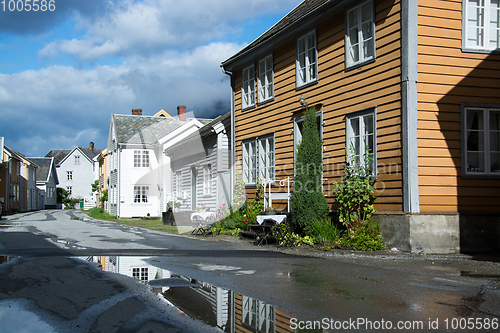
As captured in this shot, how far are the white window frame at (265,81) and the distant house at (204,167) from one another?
298 cm

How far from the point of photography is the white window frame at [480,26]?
10.8 meters

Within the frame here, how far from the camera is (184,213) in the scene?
22750 mm

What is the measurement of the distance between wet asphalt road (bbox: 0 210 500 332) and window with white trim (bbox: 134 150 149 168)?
990 inches

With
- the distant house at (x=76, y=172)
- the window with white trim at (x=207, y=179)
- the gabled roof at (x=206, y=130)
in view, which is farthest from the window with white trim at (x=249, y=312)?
the distant house at (x=76, y=172)

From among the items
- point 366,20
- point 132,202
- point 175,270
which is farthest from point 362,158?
point 132,202

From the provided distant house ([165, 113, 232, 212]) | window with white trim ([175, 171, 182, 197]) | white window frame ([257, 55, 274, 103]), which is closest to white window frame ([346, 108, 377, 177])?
white window frame ([257, 55, 274, 103])

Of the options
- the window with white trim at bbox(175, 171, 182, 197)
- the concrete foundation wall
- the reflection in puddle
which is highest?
the window with white trim at bbox(175, 171, 182, 197)

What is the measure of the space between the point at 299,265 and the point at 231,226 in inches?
312

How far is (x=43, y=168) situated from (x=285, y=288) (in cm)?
7520

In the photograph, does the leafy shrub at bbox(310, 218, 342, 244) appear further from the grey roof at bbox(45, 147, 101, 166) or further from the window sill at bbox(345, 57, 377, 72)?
the grey roof at bbox(45, 147, 101, 166)

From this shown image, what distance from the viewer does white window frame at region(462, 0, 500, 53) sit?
35.4 feet

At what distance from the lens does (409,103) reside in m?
10.2

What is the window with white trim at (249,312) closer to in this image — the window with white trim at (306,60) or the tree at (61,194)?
the window with white trim at (306,60)

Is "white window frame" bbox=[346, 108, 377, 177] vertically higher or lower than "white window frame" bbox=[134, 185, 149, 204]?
higher
